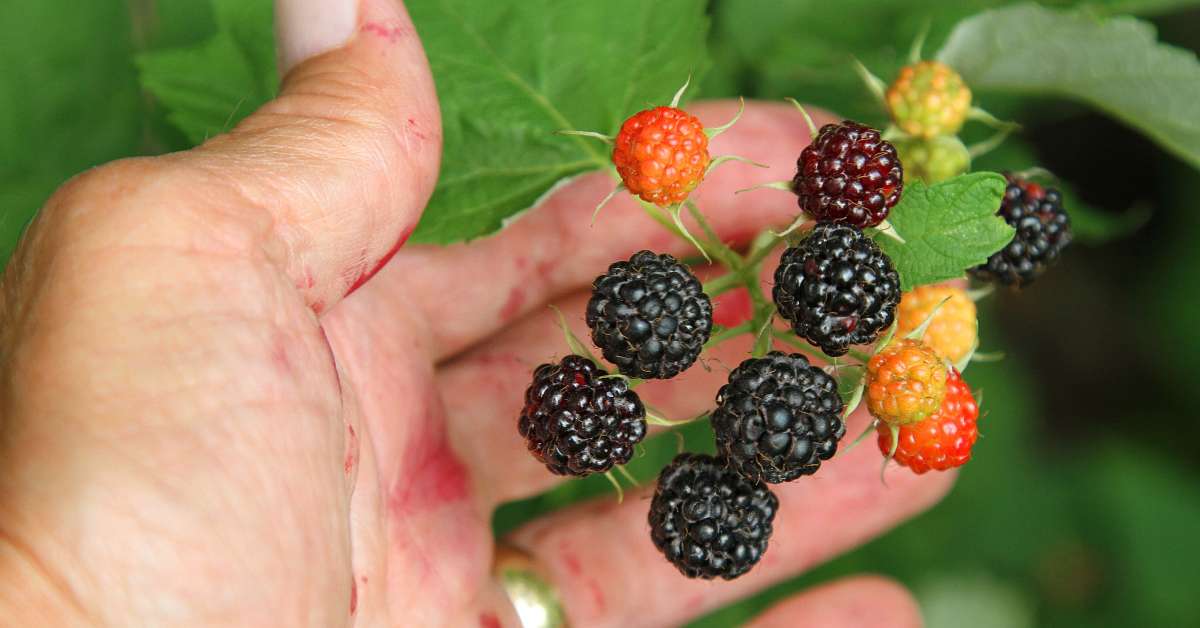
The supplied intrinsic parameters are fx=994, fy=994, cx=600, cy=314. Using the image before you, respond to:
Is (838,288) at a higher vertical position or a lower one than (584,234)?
higher

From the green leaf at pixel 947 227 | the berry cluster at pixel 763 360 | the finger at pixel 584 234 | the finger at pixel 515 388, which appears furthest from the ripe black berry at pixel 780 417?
the finger at pixel 584 234

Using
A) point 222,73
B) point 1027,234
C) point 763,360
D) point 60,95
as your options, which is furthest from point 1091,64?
point 60,95

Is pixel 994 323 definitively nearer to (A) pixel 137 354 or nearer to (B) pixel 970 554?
(B) pixel 970 554

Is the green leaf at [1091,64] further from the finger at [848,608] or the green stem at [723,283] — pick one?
the finger at [848,608]

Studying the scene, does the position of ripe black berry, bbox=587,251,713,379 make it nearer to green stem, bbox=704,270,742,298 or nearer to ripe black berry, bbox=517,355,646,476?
ripe black berry, bbox=517,355,646,476

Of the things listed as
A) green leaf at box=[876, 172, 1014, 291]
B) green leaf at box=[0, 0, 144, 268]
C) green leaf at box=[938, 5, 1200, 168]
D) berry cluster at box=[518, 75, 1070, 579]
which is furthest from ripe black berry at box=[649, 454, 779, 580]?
green leaf at box=[0, 0, 144, 268]

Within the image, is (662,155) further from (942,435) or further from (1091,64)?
(1091,64)
